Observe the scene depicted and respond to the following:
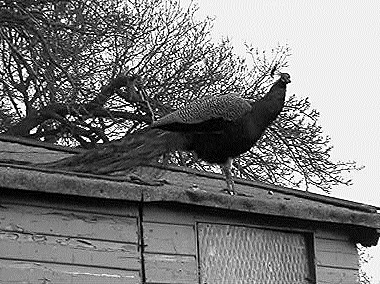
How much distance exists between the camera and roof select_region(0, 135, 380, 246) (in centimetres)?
435

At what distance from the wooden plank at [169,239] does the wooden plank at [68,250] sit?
0.33 feet

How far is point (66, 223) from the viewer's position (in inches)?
175

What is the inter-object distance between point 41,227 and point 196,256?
38.6 inches

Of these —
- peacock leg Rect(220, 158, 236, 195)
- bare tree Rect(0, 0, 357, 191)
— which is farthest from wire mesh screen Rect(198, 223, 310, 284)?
bare tree Rect(0, 0, 357, 191)

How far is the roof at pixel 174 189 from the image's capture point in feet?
14.3

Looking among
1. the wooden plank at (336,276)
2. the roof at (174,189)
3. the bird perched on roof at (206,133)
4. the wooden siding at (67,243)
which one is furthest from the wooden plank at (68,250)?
the wooden plank at (336,276)

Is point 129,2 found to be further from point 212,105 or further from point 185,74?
point 212,105

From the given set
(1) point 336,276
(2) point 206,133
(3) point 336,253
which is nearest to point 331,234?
(3) point 336,253

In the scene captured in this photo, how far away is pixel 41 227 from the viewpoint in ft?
14.3

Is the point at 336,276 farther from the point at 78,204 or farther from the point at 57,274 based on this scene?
the point at 57,274

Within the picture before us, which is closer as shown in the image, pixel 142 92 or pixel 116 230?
pixel 116 230

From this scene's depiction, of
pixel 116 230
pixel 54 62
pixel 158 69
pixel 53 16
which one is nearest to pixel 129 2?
pixel 158 69

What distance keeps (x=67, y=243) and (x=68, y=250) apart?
0.03 m

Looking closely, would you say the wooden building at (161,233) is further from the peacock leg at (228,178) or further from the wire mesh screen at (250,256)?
the peacock leg at (228,178)
